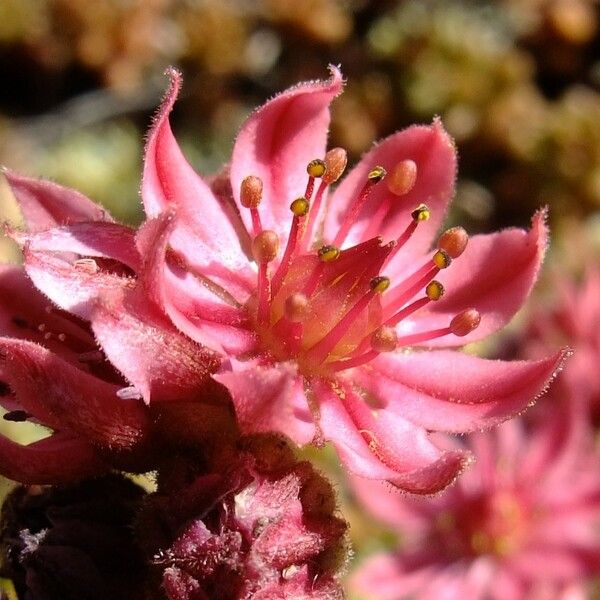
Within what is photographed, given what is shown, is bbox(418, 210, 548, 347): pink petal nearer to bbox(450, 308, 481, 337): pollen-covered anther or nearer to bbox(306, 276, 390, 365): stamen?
bbox(450, 308, 481, 337): pollen-covered anther

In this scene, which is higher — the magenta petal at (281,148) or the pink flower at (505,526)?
the magenta petal at (281,148)

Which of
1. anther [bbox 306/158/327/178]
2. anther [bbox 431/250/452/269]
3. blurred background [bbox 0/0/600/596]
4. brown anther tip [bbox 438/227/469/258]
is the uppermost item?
blurred background [bbox 0/0/600/596]

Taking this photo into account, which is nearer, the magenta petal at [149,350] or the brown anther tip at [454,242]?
the magenta petal at [149,350]

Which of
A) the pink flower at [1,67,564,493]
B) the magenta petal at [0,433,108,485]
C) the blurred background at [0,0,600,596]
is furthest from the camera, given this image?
the blurred background at [0,0,600,596]

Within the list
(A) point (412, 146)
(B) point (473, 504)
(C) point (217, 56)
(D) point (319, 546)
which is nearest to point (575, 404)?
(B) point (473, 504)

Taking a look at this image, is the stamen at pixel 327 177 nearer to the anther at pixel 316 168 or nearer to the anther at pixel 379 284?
the anther at pixel 316 168

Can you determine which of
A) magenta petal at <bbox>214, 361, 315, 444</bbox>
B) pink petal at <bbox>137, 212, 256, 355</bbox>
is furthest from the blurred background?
magenta petal at <bbox>214, 361, 315, 444</bbox>

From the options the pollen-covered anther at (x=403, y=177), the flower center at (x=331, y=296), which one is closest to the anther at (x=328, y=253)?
the flower center at (x=331, y=296)
